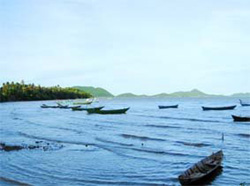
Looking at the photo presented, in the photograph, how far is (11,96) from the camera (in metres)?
186

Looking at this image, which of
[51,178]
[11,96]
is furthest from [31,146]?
[11,96]

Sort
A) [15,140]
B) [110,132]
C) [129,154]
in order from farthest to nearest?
[110,132], [15,140], [129,154]

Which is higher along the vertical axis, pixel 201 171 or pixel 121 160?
pixel 201 171

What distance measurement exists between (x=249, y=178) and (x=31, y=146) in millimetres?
17687

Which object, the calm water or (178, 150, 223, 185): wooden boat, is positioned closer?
(178, 150, 223, 185): wooden boat

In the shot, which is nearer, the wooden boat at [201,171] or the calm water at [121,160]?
the wooden boat at [201,171]

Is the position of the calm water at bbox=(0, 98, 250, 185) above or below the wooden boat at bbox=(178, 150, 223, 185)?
below

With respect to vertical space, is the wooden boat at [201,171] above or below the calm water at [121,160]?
above

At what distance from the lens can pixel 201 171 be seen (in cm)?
1858

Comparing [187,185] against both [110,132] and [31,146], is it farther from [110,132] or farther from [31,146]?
[110,132]

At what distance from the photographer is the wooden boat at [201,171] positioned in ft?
53.1

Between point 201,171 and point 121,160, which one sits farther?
point 121,160

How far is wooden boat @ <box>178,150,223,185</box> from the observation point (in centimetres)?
1619

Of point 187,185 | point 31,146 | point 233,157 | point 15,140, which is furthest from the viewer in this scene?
point 15,140
